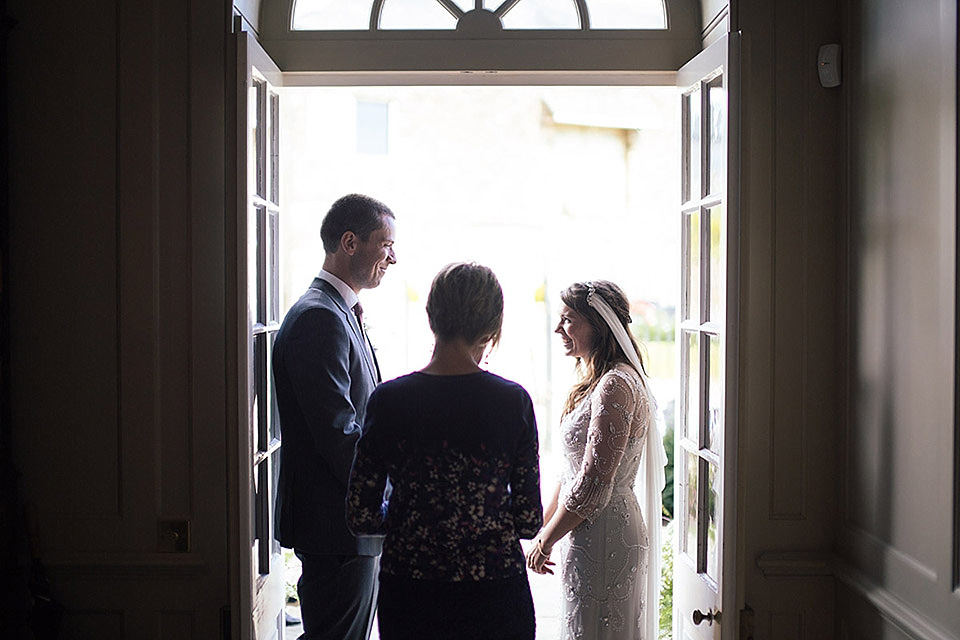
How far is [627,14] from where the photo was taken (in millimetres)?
2875

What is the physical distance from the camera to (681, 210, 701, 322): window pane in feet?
9.19

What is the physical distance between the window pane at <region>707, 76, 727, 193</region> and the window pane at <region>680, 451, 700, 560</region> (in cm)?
86

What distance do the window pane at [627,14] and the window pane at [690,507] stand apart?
1.40 meters

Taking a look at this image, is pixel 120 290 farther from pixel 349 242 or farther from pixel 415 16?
pixel 415 16

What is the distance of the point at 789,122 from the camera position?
8.55ft

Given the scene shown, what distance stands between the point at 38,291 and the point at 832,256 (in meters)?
2.33

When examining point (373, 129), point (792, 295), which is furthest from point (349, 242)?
point (373, 129)

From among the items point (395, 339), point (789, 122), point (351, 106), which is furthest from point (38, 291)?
point (351, 106)

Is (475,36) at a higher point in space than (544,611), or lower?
higher

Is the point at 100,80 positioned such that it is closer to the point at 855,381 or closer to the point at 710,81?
the point at 710,81

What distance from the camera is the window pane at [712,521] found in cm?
256

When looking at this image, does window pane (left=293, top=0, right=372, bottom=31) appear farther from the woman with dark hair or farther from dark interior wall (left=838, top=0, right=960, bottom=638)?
dark interior wall (left=838, top=0, right=960, bottom=638)

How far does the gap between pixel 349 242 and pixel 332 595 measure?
1.00 metres

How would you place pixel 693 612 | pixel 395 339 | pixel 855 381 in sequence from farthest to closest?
pixel 395 339
pixel 693 612
pixel 855 381
